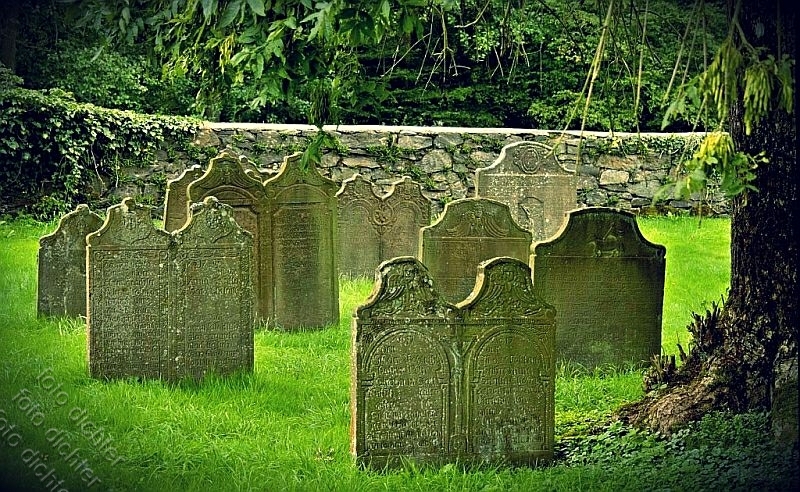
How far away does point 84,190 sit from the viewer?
1468 centimetres

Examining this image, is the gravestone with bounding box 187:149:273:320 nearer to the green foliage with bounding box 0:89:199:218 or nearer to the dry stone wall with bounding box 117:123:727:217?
the dry stone wall with bounding box 117:123:727:217

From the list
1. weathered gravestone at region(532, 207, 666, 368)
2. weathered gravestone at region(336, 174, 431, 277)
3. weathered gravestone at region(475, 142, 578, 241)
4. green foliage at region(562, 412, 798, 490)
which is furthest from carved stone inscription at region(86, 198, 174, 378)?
weathered gravestone at region(475, 142, 578, 241)

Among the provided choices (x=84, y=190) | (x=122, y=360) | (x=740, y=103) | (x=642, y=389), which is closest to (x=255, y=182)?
(x=122, y=360)

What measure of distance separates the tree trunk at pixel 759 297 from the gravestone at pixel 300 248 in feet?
11.8

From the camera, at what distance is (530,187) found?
12.2 metres

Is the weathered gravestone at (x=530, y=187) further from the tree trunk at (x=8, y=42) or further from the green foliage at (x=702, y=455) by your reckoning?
the tree trunk at (x=8, y=42)

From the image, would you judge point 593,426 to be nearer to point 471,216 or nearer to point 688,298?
point 471,216

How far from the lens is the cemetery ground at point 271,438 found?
5.00 metres

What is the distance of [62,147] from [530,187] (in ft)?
22.0

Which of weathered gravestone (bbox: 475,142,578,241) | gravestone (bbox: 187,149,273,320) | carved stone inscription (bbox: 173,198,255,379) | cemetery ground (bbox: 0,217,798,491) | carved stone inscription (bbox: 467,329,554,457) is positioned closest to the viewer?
cemetery ground (bbox: 0,217,798,491)

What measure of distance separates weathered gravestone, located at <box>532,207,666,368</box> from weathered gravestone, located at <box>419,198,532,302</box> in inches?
47.8

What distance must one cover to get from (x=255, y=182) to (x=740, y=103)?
4373 mm

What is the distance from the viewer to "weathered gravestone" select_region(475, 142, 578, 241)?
476 inches

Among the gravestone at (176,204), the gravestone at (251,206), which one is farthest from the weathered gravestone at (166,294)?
the gravestone at (176,204)
